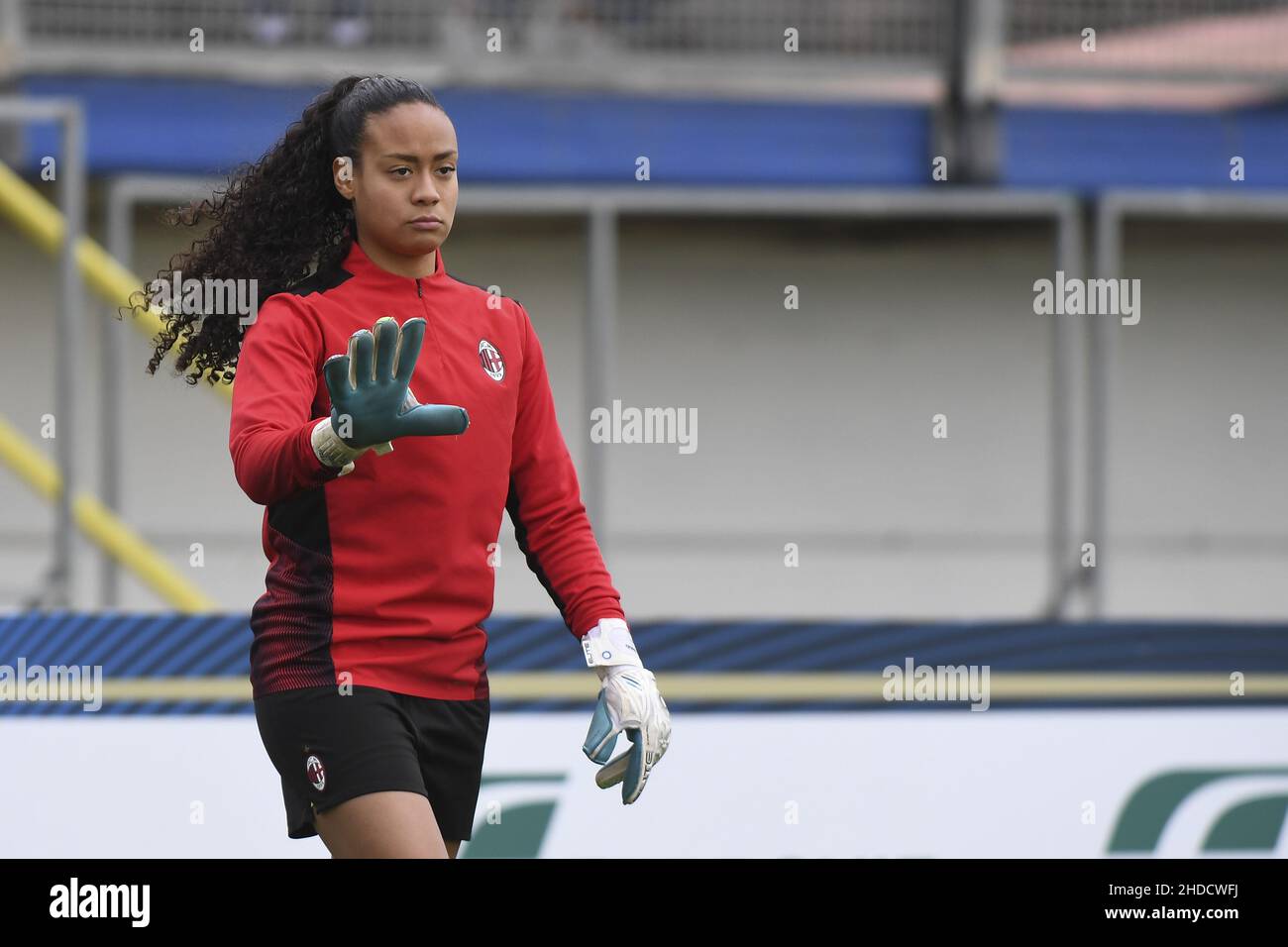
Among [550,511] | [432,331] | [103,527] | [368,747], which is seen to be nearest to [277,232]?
[432,331]

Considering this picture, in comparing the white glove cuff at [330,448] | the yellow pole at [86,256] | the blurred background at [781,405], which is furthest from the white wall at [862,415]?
the white glove cuff at [330,448]

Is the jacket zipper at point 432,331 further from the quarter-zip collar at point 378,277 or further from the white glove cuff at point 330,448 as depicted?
the white glove cuff at point 330,448

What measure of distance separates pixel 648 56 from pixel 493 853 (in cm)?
290

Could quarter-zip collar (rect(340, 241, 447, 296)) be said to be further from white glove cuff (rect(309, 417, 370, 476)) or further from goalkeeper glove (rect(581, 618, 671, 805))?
goalkeeper glove (rect(581, 618, 671, 805))

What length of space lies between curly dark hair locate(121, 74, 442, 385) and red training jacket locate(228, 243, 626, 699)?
A: 75 millimetres

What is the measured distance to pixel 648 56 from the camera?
6.44 metres

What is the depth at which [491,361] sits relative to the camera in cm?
260

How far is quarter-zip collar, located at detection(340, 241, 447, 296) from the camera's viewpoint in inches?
101

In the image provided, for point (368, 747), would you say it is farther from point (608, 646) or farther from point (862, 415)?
point (862, 415)

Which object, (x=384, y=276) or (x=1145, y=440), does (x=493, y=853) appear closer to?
(x=384, y=276)

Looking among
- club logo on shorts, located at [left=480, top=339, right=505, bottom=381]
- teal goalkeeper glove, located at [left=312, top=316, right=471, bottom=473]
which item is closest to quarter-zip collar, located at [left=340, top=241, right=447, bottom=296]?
club logo on shorts, located at [left=480, top=339, right=505, bottom=381]

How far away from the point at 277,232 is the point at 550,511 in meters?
0.56

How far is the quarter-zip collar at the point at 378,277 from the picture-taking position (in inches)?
101

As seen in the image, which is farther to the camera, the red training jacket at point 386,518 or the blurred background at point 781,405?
the blurred background at point 781,405
